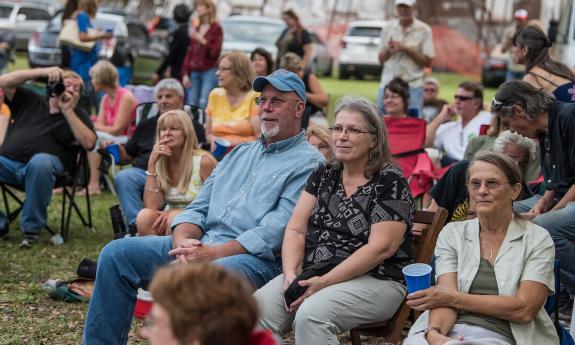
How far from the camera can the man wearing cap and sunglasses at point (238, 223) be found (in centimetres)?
444

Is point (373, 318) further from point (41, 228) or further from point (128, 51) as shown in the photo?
point (128, 51)

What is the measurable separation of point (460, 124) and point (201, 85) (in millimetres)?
3705

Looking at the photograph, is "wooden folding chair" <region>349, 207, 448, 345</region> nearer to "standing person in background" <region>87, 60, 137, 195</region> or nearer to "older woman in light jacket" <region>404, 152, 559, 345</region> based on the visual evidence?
"older woman in light jacket" <region>404, 152, 559, 345</region>

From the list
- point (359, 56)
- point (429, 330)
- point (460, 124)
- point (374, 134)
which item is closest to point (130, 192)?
point (460, 124)

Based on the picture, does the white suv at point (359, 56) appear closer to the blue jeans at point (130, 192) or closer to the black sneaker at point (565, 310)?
the blue jeans at point (130, 192)

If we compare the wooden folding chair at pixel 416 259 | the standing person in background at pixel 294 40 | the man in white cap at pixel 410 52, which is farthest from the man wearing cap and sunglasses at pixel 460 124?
the standing person in background at pixel 294 40

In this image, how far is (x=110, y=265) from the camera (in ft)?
14.6

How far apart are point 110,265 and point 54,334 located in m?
1.23

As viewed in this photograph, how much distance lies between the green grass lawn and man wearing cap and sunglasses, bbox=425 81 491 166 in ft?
9.11

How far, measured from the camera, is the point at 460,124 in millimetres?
8180

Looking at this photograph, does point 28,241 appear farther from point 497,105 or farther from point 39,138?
point 497,105

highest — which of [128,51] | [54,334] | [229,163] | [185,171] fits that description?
[229,163]

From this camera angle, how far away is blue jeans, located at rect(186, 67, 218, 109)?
35.7ft

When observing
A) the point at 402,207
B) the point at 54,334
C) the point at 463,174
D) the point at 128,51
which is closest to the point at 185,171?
the point at 54,334
